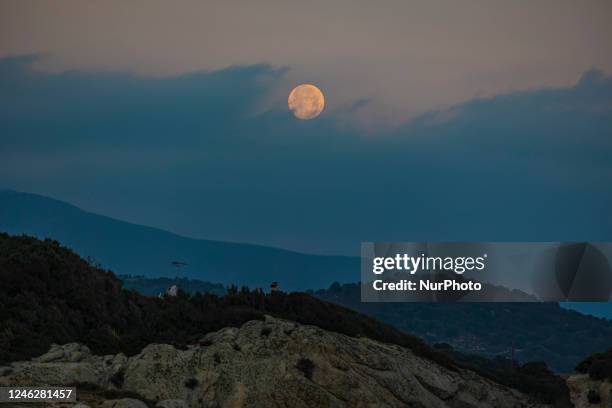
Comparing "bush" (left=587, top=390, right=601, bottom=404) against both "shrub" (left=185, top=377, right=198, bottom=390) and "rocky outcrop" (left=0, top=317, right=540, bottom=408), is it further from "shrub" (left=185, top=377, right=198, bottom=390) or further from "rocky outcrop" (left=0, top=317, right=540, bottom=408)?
"shrub" (left=185, top=377, right=198, bottom=390)

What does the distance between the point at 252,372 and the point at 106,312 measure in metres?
9.66

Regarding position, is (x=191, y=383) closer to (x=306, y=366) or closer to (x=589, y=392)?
(x=306, y=366)

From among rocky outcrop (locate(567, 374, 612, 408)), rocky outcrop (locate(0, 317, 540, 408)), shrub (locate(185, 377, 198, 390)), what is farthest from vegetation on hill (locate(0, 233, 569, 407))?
rocky outcrop (locate(567, 374, 612, 408))

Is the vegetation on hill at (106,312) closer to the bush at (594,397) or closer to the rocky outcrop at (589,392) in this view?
the rocky outcrop at (589,392)

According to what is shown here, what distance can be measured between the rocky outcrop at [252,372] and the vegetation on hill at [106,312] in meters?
1.13

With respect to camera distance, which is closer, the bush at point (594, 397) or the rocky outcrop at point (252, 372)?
the rocky outcrop at point (252, 372)

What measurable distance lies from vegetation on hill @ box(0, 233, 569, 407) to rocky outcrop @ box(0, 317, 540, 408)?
1132 mm

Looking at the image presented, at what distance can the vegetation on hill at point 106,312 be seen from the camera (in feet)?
161

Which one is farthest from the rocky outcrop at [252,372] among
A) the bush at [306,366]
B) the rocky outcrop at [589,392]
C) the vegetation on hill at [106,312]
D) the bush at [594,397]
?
the bush at [594,397]

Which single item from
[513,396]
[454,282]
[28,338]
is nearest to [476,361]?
[454,282]

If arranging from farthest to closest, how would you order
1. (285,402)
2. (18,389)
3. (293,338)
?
(293,338) < (285,402) < (18,389)

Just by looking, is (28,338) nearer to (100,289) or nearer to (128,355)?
(128,355)

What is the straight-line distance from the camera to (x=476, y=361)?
416ft

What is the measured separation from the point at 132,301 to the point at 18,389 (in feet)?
49.3
